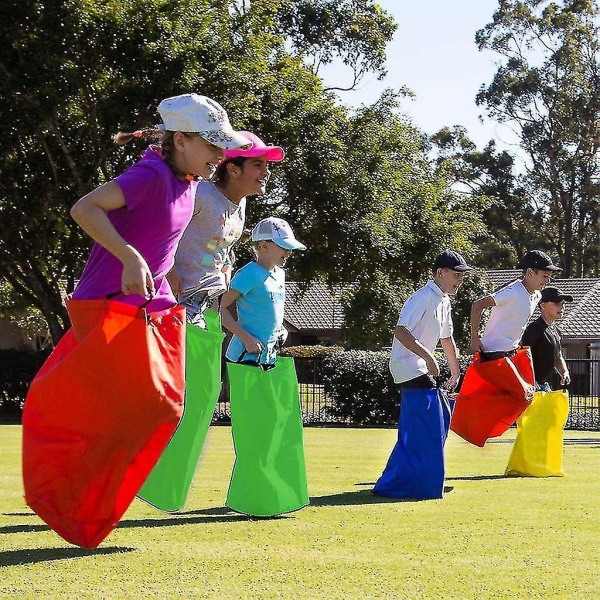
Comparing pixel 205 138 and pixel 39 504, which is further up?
pixel 205 138

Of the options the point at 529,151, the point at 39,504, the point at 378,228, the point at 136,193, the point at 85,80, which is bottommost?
the point at 39,504

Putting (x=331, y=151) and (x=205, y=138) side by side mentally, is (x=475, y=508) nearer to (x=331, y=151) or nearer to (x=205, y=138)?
(x=205, y=138)

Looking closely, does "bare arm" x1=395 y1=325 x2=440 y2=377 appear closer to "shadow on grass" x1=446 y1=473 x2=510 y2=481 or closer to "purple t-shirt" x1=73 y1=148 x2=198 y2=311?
"shadow on grass" x1=446 y1=473 x2=510 y2=481

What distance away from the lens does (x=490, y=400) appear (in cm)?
1144

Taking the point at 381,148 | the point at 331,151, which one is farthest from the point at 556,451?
the point at 381,148

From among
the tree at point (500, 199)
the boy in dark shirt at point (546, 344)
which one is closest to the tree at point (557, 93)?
the tree at point (500, 199)

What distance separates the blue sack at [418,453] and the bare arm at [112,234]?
504 cm

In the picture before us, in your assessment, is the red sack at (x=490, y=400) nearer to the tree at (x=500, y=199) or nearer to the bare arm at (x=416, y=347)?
the bare arm at (x=416, y=347)

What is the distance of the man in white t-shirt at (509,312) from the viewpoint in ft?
38.1

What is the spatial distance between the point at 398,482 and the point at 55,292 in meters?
18.5

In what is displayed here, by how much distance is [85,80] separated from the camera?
22250 millimetres

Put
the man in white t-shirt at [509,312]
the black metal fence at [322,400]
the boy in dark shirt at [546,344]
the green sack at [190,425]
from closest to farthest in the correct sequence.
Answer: the green sack at [190,425], the man in white t-shirt at [509,312], the boy in dark shirt at [546,344], the black metal fence at [322,400]

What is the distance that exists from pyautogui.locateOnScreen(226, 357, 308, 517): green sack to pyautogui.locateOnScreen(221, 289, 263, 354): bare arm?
0.48 feet

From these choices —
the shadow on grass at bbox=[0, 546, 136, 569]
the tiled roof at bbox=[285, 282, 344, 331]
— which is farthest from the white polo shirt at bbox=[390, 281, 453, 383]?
the tiled roof at bbox=[285, 282, 344, 331]
